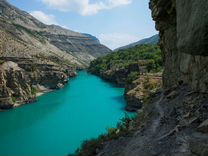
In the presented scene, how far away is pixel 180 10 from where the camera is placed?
8.37m

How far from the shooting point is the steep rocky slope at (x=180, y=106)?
7.44 metres

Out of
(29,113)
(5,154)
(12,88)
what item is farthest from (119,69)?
(5,154)

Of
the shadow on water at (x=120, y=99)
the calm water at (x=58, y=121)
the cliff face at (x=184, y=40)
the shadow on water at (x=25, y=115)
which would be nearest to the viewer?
the cliff face at (x=184, y=40)

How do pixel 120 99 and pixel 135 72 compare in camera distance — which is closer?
pixel 120 99

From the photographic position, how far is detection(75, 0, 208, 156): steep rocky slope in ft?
24.4

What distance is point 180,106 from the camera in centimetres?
1706

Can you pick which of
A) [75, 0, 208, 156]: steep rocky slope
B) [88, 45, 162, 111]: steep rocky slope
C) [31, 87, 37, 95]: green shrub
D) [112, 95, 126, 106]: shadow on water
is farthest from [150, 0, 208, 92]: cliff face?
[31, 87, 37, 95]: green shrub

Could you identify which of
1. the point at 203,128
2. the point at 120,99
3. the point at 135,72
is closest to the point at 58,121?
the point at 120,99

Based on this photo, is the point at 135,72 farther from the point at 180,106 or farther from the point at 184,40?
the point at 184,40

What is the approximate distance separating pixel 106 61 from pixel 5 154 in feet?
341

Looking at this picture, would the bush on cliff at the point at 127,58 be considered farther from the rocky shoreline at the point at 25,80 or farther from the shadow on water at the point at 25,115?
the shadow on water at the point at 25,115

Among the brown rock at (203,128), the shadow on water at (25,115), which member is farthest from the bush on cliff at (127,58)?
the brown rock at (203,128)

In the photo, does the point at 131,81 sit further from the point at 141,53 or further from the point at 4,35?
the point at 4,35

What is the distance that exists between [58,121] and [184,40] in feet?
189
